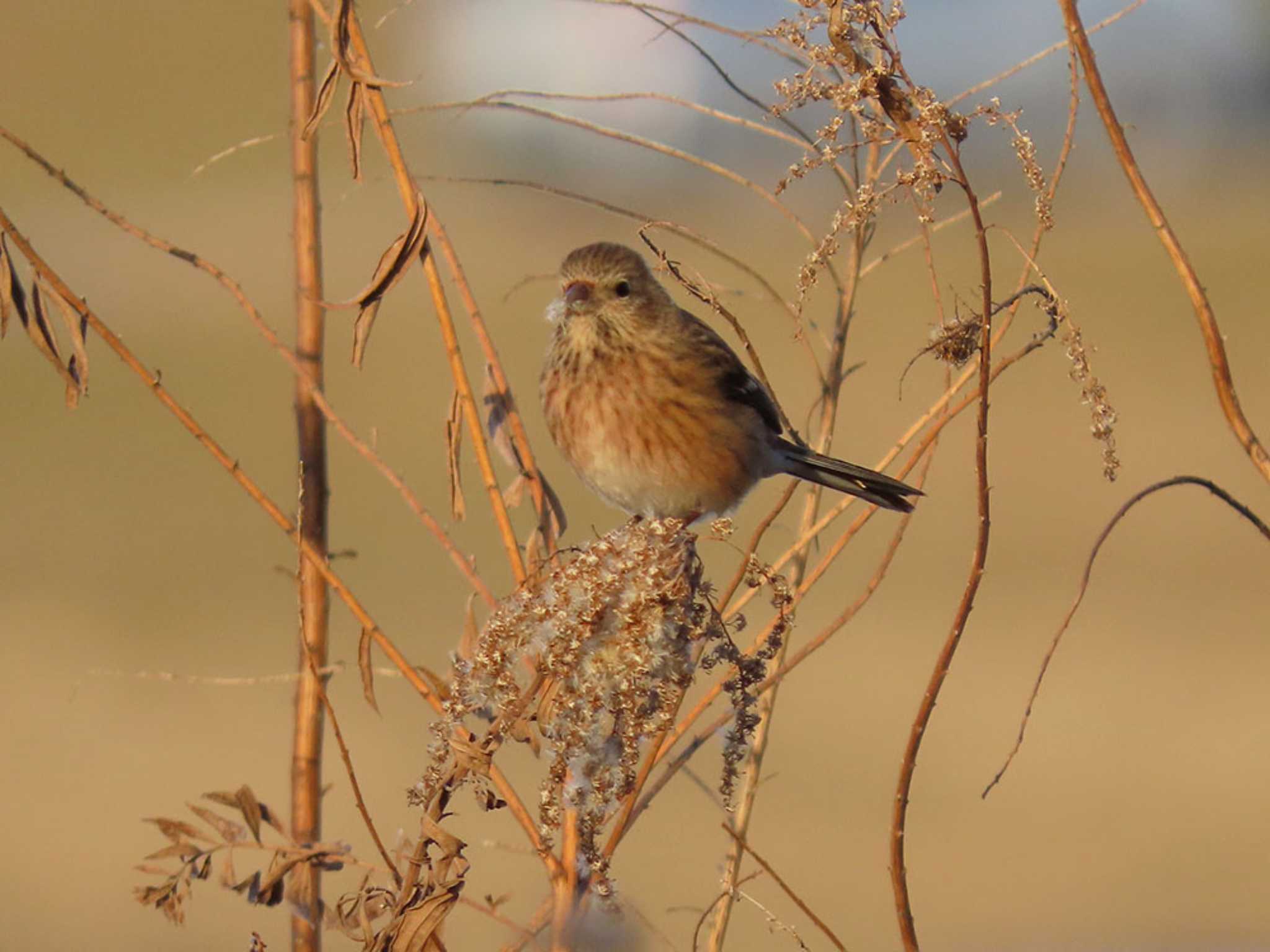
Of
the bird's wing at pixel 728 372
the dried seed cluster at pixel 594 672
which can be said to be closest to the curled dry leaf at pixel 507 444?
the dried seed cluster at pixel 594 672

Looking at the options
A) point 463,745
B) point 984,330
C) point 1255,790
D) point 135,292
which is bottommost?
point 463,745

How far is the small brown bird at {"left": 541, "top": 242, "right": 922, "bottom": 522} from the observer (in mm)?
4035

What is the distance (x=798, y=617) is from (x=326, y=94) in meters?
11.4

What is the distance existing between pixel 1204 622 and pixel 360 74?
1274 cm

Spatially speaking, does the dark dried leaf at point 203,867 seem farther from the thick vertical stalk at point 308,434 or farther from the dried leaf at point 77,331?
the dried leaf at point 77,331

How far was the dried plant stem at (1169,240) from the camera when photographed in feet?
6.75

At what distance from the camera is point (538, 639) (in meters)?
2.15

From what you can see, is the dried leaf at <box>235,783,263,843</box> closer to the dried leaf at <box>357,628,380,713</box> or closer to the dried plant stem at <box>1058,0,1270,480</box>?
the dried leaf at <box>357,628,380,713</box>

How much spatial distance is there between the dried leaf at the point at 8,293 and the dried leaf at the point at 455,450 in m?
0.72

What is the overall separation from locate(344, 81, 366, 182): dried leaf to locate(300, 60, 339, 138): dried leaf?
0.03 m

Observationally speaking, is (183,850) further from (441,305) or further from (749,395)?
(749,395)

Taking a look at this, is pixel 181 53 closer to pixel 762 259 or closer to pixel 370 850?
pixel 762 259

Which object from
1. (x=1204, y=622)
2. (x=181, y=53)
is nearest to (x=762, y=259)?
(x=1204, y=622)

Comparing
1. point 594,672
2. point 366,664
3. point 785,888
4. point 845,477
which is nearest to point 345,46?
point 366,664
